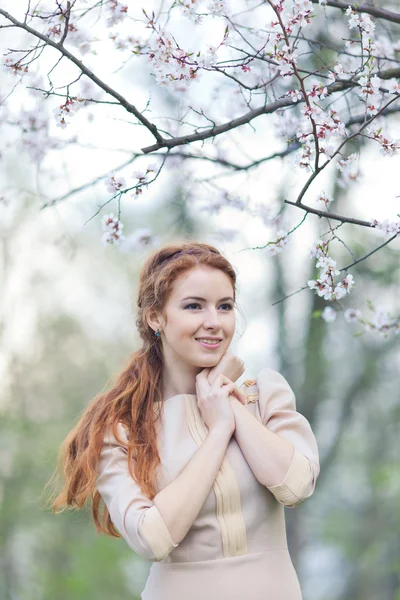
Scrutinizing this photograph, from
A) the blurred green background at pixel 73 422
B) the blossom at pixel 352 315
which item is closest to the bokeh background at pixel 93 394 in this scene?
the blurred green background at pixel 73 422

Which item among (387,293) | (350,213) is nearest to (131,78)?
(350,213)

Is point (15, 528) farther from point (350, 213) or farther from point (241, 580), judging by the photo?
point (241, 580)

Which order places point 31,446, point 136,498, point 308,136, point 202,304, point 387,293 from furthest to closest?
point 31,446 < point 387,293 < point 308,136 < point 202,304 < point 136,498

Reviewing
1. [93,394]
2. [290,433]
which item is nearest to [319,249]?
[290,433]

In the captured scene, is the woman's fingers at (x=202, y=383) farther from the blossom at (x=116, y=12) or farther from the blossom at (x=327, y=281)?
the blossom at (x=116, y=12)

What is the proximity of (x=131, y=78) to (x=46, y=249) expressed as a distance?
3.40 m

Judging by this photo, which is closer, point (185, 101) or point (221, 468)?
point (221, 468)

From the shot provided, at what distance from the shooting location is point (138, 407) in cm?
216

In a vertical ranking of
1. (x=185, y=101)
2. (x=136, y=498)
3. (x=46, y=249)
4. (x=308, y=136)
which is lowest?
(x=136, y=498)

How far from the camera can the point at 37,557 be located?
9.96 metres

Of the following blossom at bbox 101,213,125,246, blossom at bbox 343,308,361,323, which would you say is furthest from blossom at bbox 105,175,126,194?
blossom at bbox 343,308,361,323

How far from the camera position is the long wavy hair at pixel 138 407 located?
6.71ft

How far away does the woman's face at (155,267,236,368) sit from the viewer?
2062mm

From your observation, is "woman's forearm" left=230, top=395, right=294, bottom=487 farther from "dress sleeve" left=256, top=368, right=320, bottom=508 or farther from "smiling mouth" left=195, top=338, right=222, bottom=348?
"smiling mouth" left=195, top=338, right=222, bottom=348
